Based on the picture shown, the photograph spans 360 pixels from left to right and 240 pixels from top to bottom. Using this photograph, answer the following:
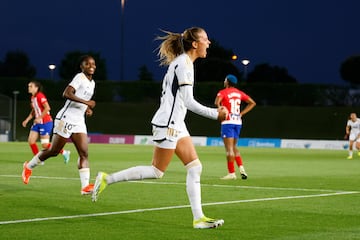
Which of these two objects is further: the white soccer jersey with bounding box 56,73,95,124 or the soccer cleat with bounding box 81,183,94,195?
the white soccer jersey with bounding box 56,73,95,124

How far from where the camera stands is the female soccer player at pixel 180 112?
9.91 metres

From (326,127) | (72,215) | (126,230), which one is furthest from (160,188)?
(326,127)

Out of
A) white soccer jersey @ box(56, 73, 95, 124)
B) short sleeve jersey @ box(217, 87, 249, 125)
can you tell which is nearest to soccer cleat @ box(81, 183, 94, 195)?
white soccer jersey @ box(56, 73, 95, 124)

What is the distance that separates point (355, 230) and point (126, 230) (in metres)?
2.71

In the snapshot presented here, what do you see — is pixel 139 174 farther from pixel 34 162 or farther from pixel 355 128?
pixel 355 128

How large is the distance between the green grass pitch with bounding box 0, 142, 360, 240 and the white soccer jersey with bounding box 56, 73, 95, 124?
1.30 metres

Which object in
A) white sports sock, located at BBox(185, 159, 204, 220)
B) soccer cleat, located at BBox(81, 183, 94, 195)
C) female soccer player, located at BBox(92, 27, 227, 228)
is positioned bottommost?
soccer cleat, located at BBox(81, 183, 94, 195)

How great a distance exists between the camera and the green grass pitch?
973 centimetres

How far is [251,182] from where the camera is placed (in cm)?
1809

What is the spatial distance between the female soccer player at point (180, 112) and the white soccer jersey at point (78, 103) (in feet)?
13.6

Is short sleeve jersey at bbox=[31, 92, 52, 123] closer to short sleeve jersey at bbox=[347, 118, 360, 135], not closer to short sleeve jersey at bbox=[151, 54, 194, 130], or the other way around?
short sleeve jersey at bbox=[151, 54, 194, 130]

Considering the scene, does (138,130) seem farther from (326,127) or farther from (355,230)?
(355,230)

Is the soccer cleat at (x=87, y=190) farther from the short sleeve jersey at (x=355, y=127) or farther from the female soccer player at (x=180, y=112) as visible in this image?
the short sleeve jersey at (x=355, y=127)

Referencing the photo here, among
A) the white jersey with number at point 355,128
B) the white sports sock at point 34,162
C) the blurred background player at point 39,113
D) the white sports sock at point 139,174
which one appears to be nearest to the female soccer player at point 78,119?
the white sports sock at point 34,162
